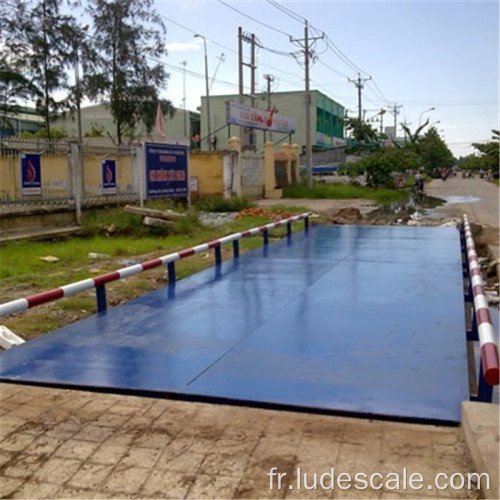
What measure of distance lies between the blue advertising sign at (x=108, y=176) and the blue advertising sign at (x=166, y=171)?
167 centimetres

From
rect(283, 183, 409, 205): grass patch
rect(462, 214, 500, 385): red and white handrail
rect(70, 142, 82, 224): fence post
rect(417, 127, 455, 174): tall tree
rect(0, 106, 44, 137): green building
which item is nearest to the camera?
rect(462, 214, 500, 385): red and white handrail

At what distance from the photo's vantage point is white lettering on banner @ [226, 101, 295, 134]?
91.2 ft

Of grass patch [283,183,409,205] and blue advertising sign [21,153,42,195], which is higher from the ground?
blue advertising sign [21,153,42,195]

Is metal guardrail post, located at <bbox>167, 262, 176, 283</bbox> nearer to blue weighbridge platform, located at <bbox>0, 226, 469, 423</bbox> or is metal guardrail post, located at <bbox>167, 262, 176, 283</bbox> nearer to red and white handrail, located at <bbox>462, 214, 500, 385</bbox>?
blue weighbridge platform, located at <bbox>0, 226, 469, 423</bbox>

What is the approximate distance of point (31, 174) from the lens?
13.8m

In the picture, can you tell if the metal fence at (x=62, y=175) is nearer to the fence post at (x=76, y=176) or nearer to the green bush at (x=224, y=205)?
the fence post at (x=76, y=176)

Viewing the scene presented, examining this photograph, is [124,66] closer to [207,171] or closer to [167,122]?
[207,171]

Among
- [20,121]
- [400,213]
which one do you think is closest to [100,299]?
[400,213]

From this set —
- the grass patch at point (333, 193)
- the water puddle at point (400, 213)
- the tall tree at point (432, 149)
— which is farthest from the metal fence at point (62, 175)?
the tall tree at point (432, 149)

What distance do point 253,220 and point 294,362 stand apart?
1380 cm

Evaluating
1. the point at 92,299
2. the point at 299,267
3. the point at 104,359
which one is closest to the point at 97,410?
the point at 104,359

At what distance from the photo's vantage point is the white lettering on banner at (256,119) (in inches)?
1095

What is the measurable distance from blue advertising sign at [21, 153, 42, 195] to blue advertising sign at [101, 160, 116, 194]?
235 cm

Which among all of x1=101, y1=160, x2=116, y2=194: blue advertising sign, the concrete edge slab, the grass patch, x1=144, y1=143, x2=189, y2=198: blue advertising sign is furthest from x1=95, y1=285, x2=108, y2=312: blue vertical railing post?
the grass patch
